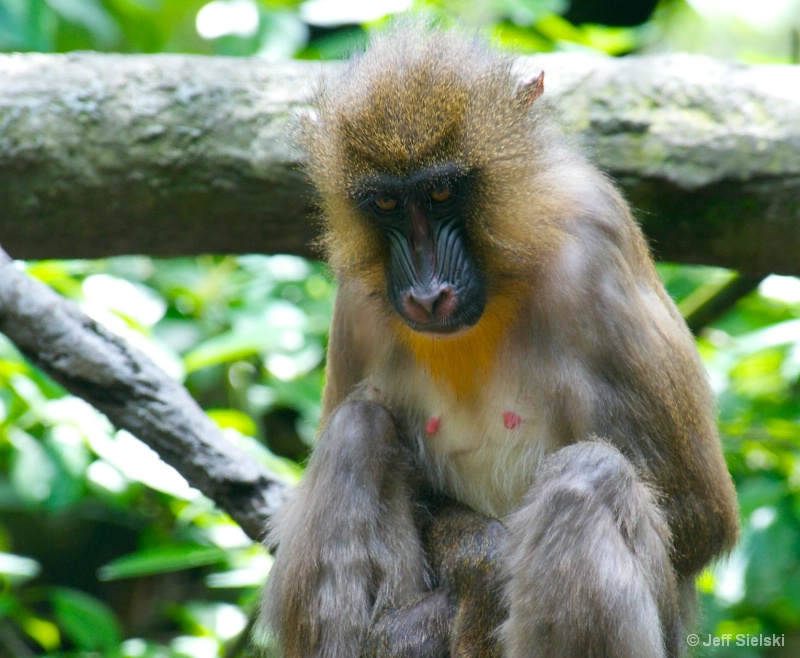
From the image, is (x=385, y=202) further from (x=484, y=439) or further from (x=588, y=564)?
(x=588, y=564)

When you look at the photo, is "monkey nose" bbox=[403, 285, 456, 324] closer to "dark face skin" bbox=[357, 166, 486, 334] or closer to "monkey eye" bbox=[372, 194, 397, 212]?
"dark face skin" bbox=[357, 166, 486, 334]

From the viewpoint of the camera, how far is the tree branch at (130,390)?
4.75 m

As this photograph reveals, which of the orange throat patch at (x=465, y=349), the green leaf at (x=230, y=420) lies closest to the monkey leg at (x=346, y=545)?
the orange throat patch at (x=465, y=349)

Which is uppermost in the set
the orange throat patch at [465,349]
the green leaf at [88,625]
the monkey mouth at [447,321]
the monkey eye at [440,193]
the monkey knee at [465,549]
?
the monkey eye at [440,193]

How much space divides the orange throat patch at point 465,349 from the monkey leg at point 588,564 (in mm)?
574

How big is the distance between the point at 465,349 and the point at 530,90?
1.04 metres

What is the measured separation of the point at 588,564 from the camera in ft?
11.5

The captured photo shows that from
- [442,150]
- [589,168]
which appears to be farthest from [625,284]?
[442,150]

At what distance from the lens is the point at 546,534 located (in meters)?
3.60

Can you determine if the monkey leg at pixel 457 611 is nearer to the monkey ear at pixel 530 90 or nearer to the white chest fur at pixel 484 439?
the white chest fur at pixel 484 439

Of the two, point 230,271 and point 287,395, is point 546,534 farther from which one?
point 230,271

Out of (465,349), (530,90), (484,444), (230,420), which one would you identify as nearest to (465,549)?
(484,444)

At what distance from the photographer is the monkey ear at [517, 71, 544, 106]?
4.08 m

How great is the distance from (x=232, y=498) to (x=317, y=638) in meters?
1.27
